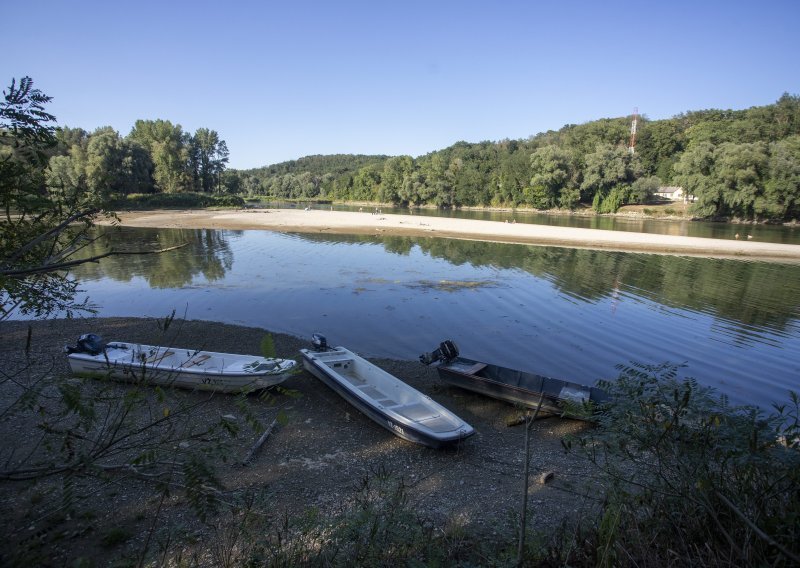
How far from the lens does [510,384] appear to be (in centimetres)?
1120

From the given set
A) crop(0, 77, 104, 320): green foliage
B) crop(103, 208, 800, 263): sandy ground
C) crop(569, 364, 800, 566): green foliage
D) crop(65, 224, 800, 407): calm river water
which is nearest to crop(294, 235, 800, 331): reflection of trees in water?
crop(65, 224, 800, 407): calm river water

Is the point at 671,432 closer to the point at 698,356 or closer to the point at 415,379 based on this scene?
the point at 415,379

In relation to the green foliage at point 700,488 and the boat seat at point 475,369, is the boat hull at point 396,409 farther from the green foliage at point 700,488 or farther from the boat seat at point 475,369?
the green foliage at point 700,488

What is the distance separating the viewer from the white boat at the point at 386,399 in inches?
343

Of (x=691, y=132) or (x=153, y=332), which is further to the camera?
(x=691, y=132)

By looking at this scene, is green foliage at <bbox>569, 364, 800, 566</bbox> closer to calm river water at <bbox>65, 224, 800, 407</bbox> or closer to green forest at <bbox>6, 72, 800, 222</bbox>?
calm river water at <bbox>65, 224, 800, 407</bbox>

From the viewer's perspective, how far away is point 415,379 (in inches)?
503

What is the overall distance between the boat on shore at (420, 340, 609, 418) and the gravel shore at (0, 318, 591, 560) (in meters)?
0.48

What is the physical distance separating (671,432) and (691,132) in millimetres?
112077

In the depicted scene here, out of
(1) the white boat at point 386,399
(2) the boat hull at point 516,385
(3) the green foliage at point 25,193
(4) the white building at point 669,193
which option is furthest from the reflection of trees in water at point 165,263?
(4) the white building at point 669,193

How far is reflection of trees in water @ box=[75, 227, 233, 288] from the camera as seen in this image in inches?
1005

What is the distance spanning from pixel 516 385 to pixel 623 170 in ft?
291

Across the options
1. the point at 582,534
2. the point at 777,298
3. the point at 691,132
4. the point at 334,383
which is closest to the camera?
the point at 582,534

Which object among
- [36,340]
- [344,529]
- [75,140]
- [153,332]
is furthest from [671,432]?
[75,140]
